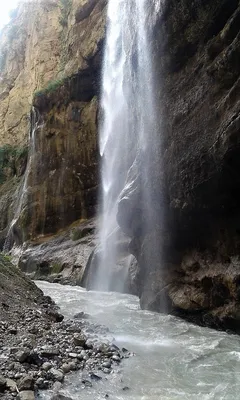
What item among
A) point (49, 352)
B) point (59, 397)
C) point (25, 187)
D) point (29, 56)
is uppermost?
point (29, 56)

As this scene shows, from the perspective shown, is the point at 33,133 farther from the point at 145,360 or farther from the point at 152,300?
the point at 145,360

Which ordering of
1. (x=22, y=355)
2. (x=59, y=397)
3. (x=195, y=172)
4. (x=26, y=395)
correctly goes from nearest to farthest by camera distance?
(x=26, y=395) < (x=59, y=397) < (x=22, y=355) < (x=195, y=172)

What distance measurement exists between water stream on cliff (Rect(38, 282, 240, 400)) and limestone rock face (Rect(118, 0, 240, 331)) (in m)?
0.92

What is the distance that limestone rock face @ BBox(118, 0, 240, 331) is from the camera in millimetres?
8320

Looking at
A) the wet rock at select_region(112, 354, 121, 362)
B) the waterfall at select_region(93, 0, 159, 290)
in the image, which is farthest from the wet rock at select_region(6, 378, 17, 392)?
the waterfall at select_region(93, 0, 159, 290)

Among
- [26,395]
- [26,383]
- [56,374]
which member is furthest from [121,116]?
[26,395]

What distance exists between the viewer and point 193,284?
9.50 m

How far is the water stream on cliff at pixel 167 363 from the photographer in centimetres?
465

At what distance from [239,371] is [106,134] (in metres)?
20.8

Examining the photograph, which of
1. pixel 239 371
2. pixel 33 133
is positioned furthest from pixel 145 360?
pixel 33 133

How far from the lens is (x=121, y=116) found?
75.9 feet

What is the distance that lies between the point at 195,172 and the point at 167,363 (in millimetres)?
4712

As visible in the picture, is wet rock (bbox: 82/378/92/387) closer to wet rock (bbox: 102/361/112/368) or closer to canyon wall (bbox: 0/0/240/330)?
wet rock (bbox: 102/361/112/368)

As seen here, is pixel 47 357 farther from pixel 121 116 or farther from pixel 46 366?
pixel 121 116
